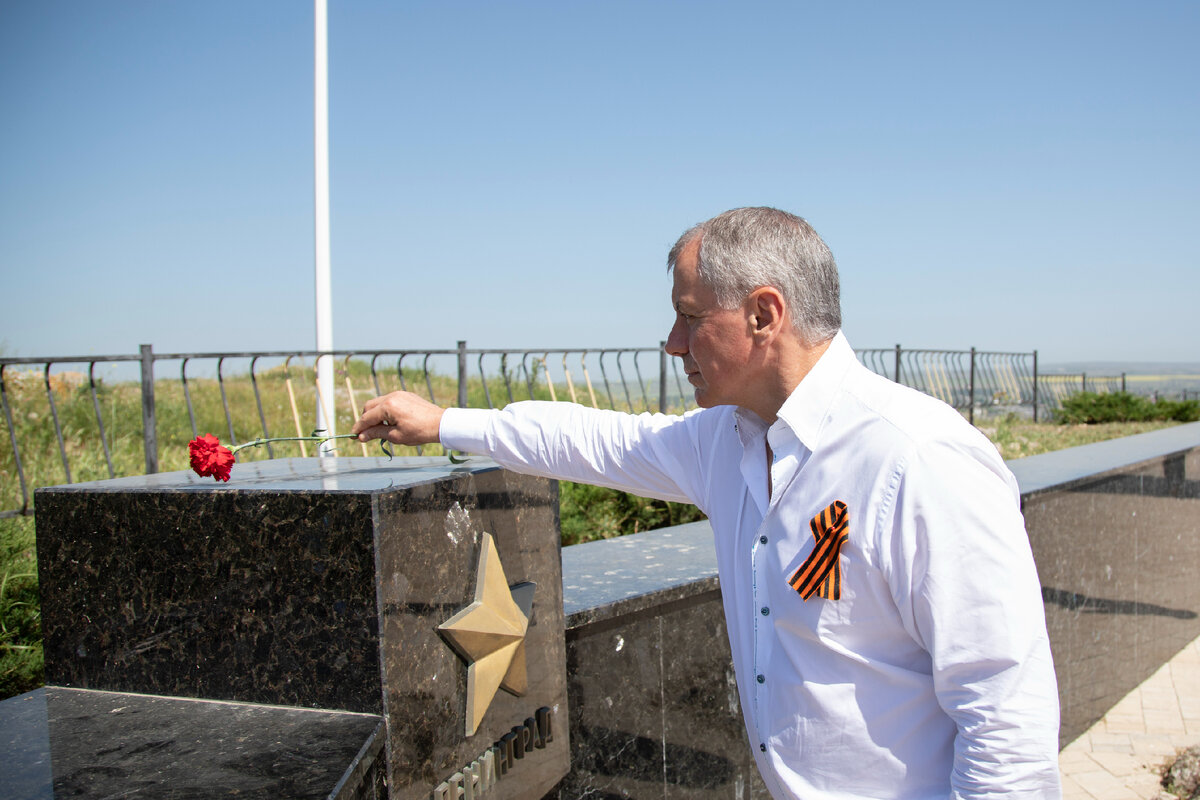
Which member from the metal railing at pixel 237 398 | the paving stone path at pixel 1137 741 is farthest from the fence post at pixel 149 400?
the paving stone path at pixel 1137 741

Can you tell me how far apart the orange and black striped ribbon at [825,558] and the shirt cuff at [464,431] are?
32.1 inches

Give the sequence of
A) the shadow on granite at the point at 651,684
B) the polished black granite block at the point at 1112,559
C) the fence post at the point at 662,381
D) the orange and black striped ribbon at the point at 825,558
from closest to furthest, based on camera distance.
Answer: the orange and black striped ribbon at the point at 825,558 → the shadow on granite at the point at 651,684 → the polished black granite block at the point at 1112,559 → the fence post at the point at 662,381

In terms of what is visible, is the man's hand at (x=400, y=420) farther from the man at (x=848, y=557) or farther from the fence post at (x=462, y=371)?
the fence post at (x=462, y=371)

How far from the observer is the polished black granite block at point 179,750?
1400 mm

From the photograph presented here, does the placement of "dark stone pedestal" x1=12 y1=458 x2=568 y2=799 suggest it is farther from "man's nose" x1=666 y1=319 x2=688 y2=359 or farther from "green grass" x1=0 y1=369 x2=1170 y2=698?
"green grass" x1=0 y1=369 x2=1170 y2=698

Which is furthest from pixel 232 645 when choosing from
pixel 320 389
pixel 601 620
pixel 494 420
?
pixel 320 389

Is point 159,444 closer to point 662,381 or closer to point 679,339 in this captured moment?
point 662,381

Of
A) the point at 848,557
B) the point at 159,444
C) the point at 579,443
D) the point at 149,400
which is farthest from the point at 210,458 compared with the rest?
the point at 159,444

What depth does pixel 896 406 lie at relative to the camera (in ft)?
5.05

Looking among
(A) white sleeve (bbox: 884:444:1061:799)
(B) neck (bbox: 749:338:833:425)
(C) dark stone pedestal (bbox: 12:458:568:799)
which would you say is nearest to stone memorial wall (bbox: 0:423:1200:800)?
(C) dark stone pedestal (bbox: 12:458:568:799)

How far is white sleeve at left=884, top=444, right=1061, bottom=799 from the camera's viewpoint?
1.36 m

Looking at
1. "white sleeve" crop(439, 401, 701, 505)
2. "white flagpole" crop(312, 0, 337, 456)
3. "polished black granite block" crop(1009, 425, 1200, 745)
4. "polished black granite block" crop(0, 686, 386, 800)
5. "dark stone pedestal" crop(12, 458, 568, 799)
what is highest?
"white flagpole" crop(312, 0, 337, 456)

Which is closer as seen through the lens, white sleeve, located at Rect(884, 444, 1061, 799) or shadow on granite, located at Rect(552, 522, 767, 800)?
white sleeve, located at Rect(884, 444, 1061, 799)

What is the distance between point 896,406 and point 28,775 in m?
1.58
